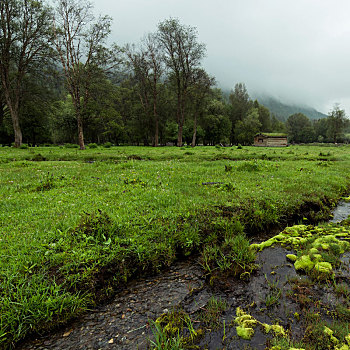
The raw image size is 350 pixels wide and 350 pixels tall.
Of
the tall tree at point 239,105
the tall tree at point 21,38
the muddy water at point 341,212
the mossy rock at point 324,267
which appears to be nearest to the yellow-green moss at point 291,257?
the mossy rock at point 324,267

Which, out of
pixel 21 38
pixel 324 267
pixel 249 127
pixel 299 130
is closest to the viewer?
pixel 324 267

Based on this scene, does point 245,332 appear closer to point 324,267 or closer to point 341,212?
point 324,267

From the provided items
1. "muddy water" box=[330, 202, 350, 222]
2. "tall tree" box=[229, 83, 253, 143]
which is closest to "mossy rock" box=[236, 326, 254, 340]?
"muddy water" box=[330, 202, 350, 222]

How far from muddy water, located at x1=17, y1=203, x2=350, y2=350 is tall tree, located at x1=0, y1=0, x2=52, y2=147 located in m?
35.7

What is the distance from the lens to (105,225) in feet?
17.6

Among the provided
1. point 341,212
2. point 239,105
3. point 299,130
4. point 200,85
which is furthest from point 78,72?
point 299,130

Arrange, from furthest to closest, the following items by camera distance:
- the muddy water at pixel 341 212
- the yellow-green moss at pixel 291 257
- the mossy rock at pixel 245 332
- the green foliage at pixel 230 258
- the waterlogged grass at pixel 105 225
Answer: the muddy water at pixel 341 212 < the yellow-green moss at pixel 291 257 < the green foliage at pixel 230 258 < the waterlogged grass at pixel 105 225 < the mossy rock at pixel 245 332

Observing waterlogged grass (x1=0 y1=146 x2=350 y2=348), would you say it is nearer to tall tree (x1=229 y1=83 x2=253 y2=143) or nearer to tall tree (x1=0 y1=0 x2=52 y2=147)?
tall tree (x1=0 y1=0 x2=52 y2=147)

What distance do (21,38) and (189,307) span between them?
129 ft

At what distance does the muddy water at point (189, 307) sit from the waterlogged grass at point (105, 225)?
29cm

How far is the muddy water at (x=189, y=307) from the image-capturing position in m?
3.12

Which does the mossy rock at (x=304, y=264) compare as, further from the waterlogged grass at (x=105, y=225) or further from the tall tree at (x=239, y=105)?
the tall tree at (x=239, y=105)

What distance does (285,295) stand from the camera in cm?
393

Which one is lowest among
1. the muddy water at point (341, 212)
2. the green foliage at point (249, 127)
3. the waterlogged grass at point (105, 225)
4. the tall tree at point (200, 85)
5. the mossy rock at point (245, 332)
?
the mossy rock at point (245, 332)
